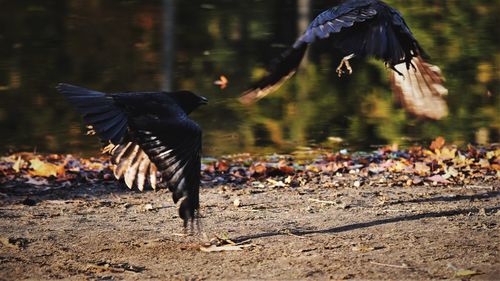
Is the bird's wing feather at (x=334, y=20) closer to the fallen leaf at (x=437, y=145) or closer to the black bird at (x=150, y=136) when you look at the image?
the black bird at (x=150, y=136)

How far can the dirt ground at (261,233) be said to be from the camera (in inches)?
224

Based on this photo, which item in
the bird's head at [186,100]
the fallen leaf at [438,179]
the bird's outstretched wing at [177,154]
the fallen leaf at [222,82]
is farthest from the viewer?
the fallen leaf at [222,82]

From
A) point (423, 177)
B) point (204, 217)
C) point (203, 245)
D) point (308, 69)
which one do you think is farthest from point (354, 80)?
point (203, 245)

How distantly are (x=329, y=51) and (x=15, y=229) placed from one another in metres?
10.6

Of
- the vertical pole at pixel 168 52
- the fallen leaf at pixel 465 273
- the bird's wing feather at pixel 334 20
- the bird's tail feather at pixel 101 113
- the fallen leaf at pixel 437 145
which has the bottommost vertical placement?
the vertical pole at pixel 168 52

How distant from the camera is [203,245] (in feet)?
20.8

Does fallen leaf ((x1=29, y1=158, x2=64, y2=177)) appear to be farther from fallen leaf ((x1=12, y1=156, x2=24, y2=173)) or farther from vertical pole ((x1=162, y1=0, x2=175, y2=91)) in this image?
vertical pole ((x1=162, y1=0, x2=175, y2=91))

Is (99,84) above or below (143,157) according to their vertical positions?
below

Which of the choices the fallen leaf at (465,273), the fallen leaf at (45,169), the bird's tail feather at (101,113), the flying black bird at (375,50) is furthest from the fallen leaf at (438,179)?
the fallen leaf at (45,169)

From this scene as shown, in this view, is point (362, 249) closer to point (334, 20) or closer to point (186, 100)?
point (334, 20)

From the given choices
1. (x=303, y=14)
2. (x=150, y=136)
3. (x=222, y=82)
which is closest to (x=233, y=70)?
(x=222, y=82)

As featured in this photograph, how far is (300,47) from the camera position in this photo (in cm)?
595

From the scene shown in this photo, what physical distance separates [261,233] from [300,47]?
1.51 meters

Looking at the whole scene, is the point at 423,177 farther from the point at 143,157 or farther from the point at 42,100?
the point at 42,100
